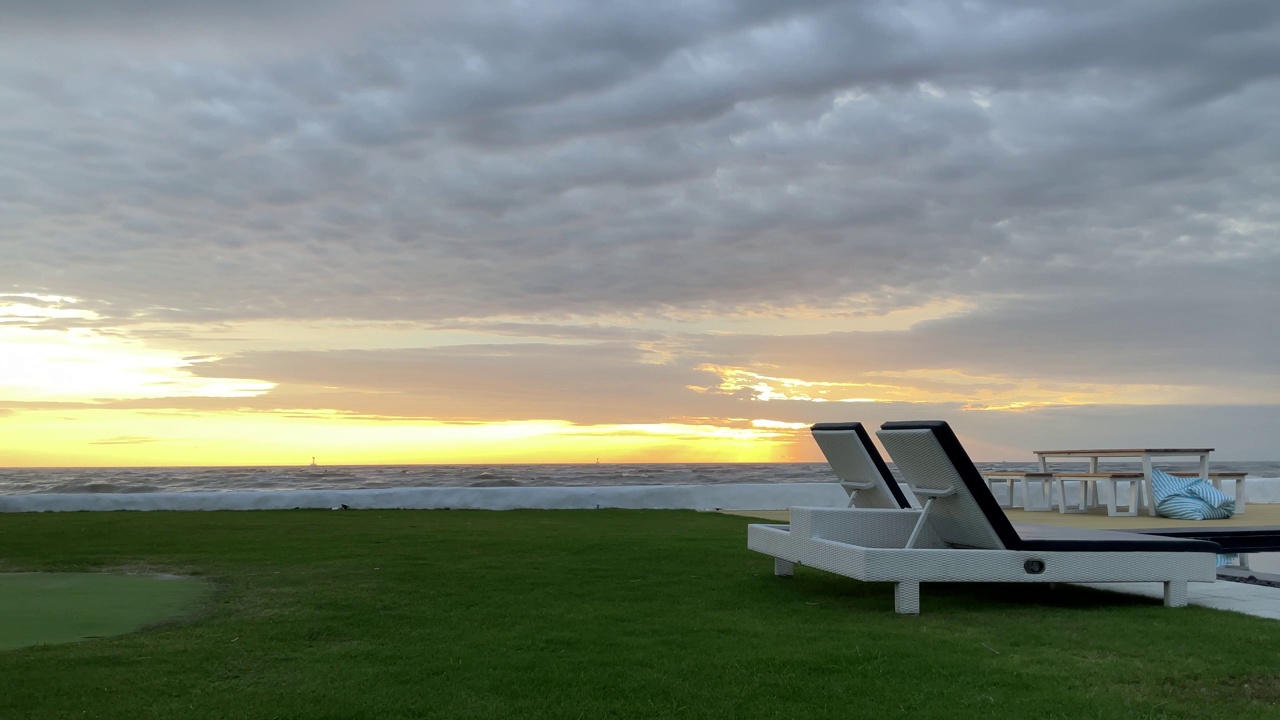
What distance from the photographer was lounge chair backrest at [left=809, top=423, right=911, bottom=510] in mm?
7695

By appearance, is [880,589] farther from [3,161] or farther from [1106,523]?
[3,161]

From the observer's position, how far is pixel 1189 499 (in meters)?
12.4

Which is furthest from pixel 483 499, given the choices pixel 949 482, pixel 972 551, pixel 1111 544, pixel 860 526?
pixel 1111 544

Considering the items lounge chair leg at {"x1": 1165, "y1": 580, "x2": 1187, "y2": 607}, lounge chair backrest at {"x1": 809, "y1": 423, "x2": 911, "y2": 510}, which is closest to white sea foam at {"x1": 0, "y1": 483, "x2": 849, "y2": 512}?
lounge chair backrest at {"x1": 809, "y1": 423, "x2": 911, "y2": 510}

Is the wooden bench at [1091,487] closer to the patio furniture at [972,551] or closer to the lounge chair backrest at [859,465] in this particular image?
the lounge chair backrest at [859,465]

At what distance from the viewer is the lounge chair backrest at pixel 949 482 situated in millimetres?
6027

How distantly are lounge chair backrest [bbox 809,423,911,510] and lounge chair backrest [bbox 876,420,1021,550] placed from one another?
89 cm

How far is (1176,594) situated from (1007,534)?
50.1 inches

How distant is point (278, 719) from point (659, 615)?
8.77 feet

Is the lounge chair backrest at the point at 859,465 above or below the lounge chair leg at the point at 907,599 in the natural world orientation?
above

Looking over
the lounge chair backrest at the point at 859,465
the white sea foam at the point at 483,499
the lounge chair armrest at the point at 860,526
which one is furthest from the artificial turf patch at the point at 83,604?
the white sea foam at the point at 483,499

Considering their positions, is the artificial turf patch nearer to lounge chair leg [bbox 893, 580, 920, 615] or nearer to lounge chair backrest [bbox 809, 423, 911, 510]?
lounge chair leg [bbox 893, 580, 920, 615]

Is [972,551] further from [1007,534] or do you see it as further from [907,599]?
[907,599]

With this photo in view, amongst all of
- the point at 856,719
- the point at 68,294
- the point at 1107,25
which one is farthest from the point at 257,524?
the point at 1107,25
